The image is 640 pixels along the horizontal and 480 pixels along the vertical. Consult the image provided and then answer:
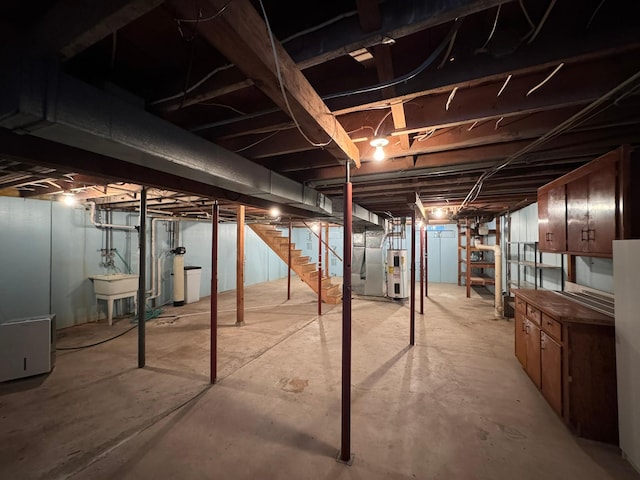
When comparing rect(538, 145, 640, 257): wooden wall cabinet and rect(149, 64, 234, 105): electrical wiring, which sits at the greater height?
rect(149, 64, 234, 105): electrical wiring

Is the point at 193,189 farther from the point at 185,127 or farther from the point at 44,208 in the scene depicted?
the point at 44,208

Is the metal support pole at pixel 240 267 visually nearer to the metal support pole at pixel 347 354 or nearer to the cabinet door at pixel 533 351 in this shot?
the metal support pole at pixel 347 354

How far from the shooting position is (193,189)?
2264mm

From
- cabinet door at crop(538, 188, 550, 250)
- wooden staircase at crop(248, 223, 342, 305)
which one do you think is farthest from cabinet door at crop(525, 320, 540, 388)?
wooden staircase at crop(248, 223, 342, 305)

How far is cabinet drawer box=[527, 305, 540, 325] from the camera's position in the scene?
243cm

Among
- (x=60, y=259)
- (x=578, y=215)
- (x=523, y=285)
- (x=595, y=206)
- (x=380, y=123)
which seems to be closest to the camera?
(x=380, y=123)

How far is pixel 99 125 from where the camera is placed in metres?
1.15

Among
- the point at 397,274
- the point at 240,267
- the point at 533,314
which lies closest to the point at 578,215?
the point at 533,314

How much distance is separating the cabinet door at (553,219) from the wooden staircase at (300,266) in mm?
3923

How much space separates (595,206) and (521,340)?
1.57 m

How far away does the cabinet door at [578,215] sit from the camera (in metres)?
2.22

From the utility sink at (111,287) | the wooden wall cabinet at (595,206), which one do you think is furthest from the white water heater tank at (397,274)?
the utility sink at (111,287)

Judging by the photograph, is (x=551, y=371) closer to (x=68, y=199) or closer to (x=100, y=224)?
(x=68, y=199)

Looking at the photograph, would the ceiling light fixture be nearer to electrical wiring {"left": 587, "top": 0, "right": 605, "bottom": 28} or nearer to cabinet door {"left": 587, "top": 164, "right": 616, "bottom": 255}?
electrical wiring {"left": 587, "top": 0, "right": 605, "bottom": 28}
